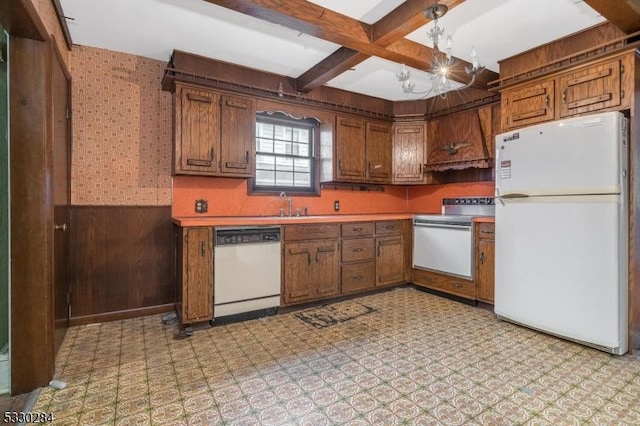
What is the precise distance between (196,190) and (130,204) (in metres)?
0.63

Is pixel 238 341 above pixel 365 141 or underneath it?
underneath

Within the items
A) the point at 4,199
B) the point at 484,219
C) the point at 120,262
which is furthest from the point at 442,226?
the point at 4,199

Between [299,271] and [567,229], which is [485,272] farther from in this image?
[299,271]

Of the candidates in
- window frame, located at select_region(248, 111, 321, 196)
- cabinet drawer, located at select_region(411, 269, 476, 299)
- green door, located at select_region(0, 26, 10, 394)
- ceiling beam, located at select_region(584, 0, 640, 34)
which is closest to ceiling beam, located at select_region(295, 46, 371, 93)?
window frame, located at select_region(248, 111, 321, 196)

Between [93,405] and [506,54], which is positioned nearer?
[93,405]

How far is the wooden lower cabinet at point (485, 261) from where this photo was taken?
3.41 m

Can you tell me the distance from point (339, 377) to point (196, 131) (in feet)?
8.36

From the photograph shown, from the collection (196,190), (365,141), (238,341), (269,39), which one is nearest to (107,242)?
(196,190)

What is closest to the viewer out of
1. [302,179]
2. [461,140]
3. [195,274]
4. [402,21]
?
[402,21]

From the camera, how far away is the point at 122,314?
3164 mm

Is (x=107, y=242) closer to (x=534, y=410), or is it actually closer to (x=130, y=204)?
(x=130, y=204)

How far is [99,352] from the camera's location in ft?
8.02

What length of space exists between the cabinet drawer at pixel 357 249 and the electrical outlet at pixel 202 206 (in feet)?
5.14

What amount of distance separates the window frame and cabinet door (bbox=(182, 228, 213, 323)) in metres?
1.06
